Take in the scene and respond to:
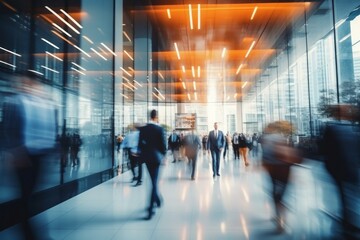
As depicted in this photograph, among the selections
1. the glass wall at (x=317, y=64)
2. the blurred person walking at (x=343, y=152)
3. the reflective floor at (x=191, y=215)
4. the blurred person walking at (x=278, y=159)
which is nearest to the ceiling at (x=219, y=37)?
the glass wall at (x=317, y=64)

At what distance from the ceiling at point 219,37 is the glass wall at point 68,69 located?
3441 millimetres

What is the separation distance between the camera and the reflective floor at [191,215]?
10.8 feet

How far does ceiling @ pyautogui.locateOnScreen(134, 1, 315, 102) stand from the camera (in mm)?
11438

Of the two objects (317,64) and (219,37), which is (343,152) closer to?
(317,64)

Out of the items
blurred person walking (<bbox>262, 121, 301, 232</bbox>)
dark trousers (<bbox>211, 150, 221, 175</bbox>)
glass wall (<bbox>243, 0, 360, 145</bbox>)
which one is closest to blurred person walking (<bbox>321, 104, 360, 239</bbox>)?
blurred person walking (<bbox>262, 121, 301, 232</bbox>)

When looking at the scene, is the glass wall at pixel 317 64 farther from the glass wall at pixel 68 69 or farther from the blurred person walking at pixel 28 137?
the glass wall at pixel 68 69

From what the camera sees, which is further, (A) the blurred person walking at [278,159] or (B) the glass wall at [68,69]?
(B) the glass wall at [68,69]

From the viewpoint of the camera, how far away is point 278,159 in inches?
144

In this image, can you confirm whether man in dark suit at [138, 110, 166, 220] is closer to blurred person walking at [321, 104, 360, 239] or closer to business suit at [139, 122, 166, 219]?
business suit at [139, 122, 166, 219]

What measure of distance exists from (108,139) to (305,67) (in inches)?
360

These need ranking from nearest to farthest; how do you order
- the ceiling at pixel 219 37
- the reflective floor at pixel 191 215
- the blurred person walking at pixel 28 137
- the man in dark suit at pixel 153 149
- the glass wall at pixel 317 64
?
the blurred person walking at pixel 28 137
the reflective floor at pixel 191 215
the man in dark suit at pixel 153 149
the glass wall at pixel 317 64
the ceiling at pixel 219 37

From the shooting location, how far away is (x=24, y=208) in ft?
8.38

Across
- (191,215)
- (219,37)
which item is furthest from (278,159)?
(219,37)

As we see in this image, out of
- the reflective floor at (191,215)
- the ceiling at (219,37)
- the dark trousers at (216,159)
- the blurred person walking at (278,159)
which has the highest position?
the ceiling at (219,37)
